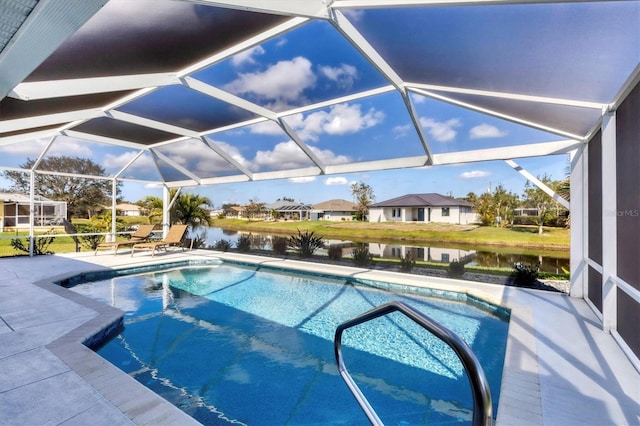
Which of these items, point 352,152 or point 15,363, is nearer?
point 15,363

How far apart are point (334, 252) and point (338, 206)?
65.0 feet

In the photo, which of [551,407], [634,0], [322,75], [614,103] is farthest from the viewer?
[322,75]

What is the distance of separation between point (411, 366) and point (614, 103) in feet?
16.0

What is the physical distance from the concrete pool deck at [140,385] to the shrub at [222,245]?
30.5 ft

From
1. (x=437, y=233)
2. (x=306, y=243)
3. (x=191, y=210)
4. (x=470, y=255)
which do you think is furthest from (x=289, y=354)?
(x=437, y=233)

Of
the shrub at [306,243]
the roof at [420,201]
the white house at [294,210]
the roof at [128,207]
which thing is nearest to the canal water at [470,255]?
the shrub at [306,243]

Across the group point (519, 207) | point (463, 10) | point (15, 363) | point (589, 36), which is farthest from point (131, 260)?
point (519, 207)

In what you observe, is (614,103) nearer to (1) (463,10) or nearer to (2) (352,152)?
(1) (463,10)

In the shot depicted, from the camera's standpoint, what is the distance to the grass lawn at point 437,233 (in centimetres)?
1390

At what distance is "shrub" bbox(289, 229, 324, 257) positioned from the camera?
581 inches

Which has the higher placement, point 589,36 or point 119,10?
point 119,10

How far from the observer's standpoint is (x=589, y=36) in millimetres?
3096

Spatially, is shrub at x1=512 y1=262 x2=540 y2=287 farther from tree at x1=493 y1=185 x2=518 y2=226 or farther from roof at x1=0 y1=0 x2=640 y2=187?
tree at x1=493 y1=185 x2=518 y2=226

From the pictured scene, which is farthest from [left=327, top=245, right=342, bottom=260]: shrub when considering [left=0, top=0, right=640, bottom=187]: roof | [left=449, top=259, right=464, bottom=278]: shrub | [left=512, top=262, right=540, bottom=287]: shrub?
[left=512, top=262, right=540, bottom=287]: shrub
